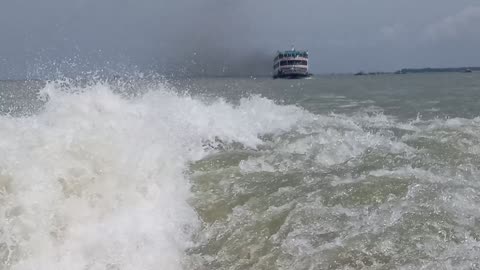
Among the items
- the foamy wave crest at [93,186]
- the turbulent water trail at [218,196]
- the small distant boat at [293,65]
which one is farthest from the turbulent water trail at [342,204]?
the small distant boat at [293,65]

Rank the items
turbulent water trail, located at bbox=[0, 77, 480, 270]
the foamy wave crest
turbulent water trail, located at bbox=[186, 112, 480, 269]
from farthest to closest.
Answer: the foamy wave crest
turbulent water trail, located at bbox=[0, 77, 480, 270]
turbulent water trail, located at bbox=[186, 112, 480, 269]

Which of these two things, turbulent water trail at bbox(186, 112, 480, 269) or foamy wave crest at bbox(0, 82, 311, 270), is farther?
foamy wave crest at bbox(0, 82, 311, 270)

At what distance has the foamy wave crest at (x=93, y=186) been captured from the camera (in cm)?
593

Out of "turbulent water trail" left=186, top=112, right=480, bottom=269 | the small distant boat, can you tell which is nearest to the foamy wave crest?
"turbulent water trail" left=186, top=112, right=480, bottom=269

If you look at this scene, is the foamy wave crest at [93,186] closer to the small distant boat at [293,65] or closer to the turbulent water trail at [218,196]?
the turbulent water trail at [218,196]

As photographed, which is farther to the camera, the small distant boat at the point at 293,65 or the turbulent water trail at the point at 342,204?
the small distant boat at the point at 293,65

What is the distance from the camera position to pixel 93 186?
727 cm

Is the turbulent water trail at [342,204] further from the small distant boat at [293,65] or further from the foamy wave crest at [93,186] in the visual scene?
the small distant boat at [293,65]

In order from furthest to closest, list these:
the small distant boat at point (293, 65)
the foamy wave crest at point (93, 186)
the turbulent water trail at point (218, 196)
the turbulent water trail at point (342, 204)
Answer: the small distant boat at point (293, 65) < the foamy wave crest at point (93, 186) < the turbulent water trail at point (218, 196) < the turbulent water trail at point (342, 204)

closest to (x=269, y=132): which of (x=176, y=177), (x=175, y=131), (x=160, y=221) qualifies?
(x=175, y=131)

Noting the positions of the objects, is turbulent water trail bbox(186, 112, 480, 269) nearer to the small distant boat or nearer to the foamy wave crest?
the foamy wave crest

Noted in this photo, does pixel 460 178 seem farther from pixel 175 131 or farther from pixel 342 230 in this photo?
pixel 175 131

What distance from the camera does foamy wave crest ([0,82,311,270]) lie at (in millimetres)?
5930

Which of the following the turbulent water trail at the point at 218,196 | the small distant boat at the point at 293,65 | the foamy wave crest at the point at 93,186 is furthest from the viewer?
the small distant boat at the point at 293,65
